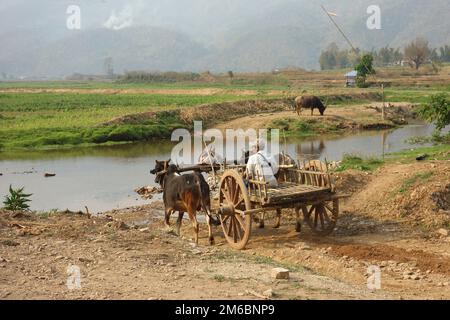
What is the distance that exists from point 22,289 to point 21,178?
611 inches

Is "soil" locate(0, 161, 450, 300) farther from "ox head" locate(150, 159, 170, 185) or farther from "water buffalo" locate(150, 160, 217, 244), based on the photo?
"ox head" locate(150, 159, 170, 185)

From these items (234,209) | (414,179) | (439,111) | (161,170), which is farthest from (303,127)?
(234,209)

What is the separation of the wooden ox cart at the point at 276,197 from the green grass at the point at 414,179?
7.56ft

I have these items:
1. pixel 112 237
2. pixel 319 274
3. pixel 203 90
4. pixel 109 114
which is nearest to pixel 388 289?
pixel 319 274

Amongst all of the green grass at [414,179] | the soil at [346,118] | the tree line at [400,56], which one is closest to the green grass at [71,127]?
the soil at [346,118]

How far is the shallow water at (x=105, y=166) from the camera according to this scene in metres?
18.2

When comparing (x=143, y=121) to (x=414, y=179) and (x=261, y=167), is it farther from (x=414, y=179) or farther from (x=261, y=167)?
(x=261, y=167)

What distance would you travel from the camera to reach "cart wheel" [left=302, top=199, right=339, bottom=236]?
11.6 meters

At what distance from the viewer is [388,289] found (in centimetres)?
822

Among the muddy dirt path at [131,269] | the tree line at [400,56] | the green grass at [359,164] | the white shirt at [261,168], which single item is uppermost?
the tree line at [400,56]

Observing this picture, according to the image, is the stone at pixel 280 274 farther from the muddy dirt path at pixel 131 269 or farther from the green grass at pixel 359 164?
the green grass at pixel 359 164

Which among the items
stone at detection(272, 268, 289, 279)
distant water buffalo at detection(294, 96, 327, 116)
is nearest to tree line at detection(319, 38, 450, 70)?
distant water buffalo at detection(294, 96, 327, 116)

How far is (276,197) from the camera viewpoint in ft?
34.8
